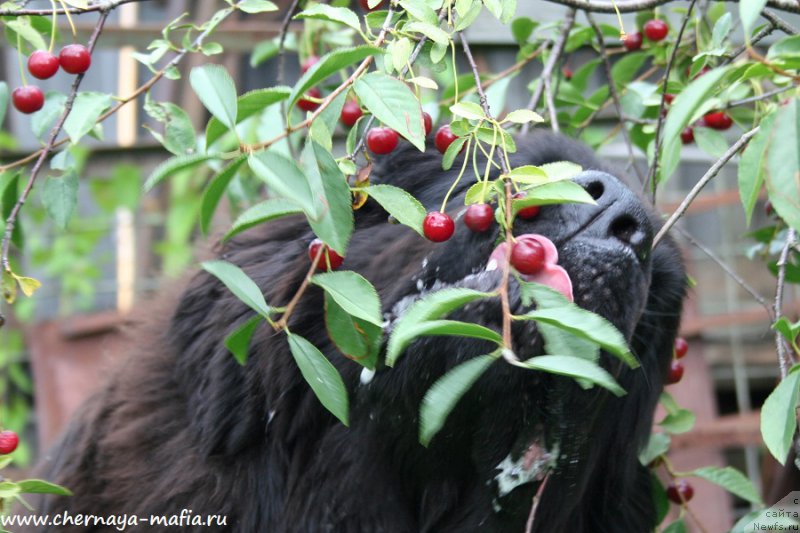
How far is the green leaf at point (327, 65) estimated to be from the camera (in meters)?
1.53

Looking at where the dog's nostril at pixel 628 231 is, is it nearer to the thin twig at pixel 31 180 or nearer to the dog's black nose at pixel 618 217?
the dog's black nose at pixel 618 217

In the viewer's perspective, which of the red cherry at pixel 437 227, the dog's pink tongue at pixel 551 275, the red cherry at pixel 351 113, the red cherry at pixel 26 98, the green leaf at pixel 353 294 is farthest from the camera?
the red cherry at pixel 351 113

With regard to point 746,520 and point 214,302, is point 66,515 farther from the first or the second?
point 746,520

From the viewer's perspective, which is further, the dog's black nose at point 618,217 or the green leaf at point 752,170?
the dog's black nose at point 618,217

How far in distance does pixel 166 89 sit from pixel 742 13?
205 inches

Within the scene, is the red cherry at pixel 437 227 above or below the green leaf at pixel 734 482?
above

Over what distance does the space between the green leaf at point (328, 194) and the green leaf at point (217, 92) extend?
0.45 feet

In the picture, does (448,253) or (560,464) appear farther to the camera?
(560,464)

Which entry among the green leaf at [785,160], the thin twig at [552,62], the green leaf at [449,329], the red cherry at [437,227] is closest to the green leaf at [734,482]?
the thin twig at [552,62]

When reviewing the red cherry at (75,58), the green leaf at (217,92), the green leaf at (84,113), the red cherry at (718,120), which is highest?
the green leaf at (217,92)

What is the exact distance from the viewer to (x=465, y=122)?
1.80 metres

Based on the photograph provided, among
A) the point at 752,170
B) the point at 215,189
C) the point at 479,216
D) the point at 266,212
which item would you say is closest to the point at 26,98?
the point at 215,189

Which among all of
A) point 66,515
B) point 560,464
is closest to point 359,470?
point 560,464

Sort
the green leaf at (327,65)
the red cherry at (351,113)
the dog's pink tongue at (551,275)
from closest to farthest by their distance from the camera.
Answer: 1. the green leaf at (327,65)
2. the dog's pink tongue at (551,275)
3. the red cherry at (351,113)
